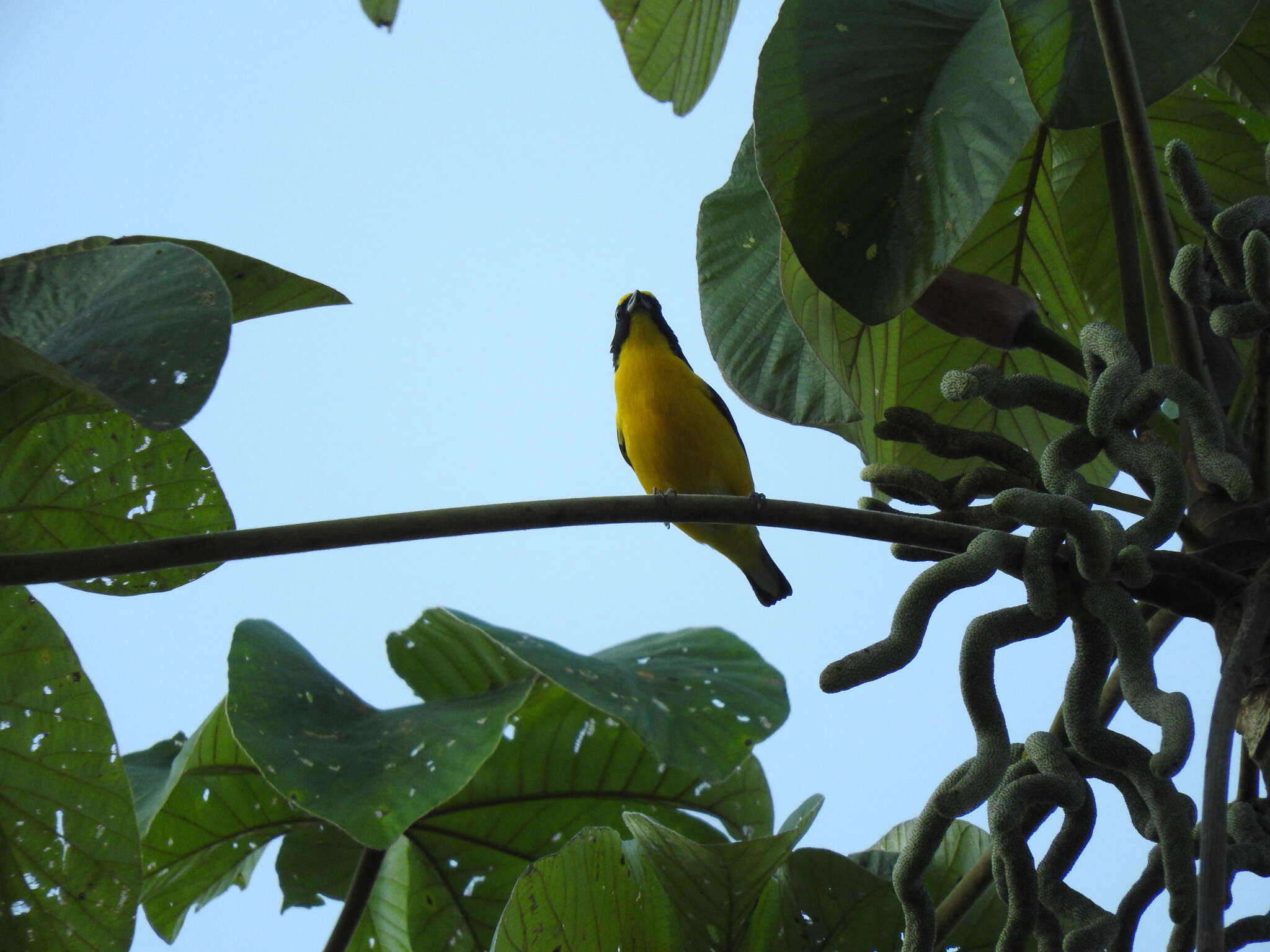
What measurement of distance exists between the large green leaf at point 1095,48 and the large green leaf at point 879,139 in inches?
Result: 1.1

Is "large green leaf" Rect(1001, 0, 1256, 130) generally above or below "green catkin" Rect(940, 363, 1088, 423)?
above

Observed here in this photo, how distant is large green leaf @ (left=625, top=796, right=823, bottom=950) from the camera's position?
34.8 inches

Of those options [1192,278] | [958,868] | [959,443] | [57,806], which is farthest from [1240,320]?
[57,806]

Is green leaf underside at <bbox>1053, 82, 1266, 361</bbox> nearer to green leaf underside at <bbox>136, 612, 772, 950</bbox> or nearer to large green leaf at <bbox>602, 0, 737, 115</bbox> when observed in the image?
large green leaf at <bbox>602, 0, 737, 115</bbox>

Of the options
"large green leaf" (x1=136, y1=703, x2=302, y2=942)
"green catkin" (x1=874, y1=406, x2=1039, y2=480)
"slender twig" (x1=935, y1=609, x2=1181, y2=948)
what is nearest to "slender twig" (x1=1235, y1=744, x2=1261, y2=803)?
"slender twig" (x1=935, y1=609, x2=1181, y2=948)

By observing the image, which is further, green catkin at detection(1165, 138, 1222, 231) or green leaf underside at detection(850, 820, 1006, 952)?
green leaf underside at detection(850, 820, 1006, 952)

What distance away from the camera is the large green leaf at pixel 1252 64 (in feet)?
3.74

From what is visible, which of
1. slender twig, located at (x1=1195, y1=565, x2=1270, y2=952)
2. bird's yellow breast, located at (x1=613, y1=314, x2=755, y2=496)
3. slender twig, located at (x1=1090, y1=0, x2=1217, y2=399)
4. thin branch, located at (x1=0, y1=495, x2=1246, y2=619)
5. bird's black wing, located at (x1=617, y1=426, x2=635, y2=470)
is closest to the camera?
slender twig, located at (x1=1195, y1=565, x2=1270, y2=952)

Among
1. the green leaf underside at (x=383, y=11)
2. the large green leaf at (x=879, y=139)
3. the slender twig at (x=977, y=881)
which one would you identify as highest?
the green leaf underside at (x=383, y=11)

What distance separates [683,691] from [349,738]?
328 millimetres

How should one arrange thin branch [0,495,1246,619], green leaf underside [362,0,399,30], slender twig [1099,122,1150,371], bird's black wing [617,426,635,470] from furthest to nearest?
bird's black wing [617,426,635,470] → green leaf underside [362,0,399,30] → slender twig [1099,122,1150,371] → thin branch [0,495,1246,619]

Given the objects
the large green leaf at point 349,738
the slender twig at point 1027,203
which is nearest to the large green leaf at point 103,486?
the large green leaf at point 349,738

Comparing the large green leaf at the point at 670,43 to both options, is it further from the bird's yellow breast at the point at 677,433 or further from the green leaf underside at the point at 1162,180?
the bird's yellow breast at the point at 677,433

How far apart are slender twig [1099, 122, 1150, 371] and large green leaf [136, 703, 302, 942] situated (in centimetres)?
99
